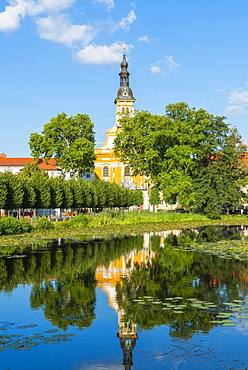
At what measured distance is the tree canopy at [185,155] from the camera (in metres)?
70.6

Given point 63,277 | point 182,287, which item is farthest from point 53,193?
point 182,287

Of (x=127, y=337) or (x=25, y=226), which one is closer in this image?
(x=127, y=337)

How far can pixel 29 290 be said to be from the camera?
55.0ft

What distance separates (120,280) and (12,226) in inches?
857

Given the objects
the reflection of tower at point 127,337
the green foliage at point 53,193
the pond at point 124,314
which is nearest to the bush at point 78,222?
the green foliage at point 53,193

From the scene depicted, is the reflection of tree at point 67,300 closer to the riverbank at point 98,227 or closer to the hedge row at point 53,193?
the riverbank at point 98,227

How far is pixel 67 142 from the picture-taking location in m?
80.1

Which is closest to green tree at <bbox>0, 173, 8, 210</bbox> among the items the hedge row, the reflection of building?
the hedge row

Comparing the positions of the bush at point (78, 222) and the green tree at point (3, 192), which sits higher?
the green tree at point (3, 192)

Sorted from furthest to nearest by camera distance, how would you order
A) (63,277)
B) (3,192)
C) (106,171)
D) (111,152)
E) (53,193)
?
(106,171) < (111,152) < (53,193) < (3,192) < (63,277)

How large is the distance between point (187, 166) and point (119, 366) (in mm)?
62587

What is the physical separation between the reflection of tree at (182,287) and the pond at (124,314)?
24 mm

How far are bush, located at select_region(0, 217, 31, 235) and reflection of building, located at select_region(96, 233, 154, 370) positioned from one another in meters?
10.2

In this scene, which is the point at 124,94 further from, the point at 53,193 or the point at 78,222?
the point at 78,222
